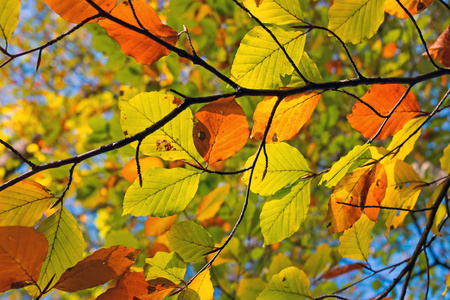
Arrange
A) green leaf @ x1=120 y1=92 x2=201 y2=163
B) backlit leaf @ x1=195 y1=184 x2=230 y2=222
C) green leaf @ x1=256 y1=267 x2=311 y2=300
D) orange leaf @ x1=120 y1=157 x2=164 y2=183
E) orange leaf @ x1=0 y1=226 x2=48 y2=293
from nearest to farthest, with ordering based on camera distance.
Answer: orange leaf @ x1=0 y1=226 x2=48 y2=293 → green leaf @ x1=120 y1=92 x2=201 y2=163 → green leaf @ x1=256 y1=267 x2=311 y2=300 → orange leaf @ x1=120 y1=157 x2=164 y2=183 → backlit leaf @ x1=195 y1=184 x2=230 y2=222

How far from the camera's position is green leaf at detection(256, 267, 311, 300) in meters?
0.58

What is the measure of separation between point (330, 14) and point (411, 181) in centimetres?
30

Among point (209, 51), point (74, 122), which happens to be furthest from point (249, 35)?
point (74, 122)

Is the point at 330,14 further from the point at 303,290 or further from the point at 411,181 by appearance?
the point at 303,290

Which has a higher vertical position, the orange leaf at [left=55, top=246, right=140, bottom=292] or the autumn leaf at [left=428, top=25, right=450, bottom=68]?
the autumn leaf at [left=428, top=25, right=450, bottom=68]

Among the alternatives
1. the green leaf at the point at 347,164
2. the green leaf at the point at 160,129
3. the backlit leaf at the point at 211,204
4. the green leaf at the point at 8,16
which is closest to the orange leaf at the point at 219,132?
the green leaf at the point at 160,129

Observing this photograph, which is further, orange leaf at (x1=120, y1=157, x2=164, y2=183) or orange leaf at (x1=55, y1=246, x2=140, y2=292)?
orange leaf at (x1=120, y1=157, x2=164, y2=183)

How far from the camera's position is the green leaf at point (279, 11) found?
0.46 m

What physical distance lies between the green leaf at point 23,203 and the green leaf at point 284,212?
11.5 inches

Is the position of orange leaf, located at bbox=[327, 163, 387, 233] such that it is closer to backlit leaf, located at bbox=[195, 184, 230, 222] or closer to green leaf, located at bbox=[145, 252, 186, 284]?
green leaf, located at bbox=[145, 252, 186, 284]

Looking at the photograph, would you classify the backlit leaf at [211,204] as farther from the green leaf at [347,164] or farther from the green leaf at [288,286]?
the green leaf at [347,164]

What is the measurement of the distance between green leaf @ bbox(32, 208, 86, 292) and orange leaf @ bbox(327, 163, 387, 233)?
0.36m

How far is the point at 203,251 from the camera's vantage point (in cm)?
51

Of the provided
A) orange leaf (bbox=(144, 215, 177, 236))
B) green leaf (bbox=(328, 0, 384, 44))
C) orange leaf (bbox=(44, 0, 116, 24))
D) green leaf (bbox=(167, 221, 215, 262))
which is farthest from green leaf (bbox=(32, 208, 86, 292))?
green leaf (bbox=(328, 0, 384, 44))
